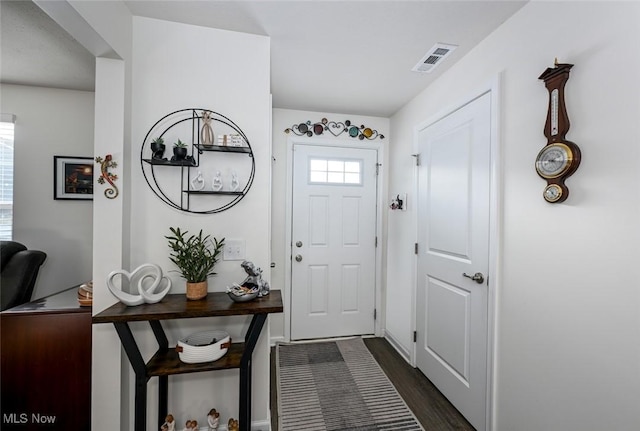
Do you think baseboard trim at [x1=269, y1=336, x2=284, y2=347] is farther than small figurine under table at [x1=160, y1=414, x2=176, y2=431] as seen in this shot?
Yes

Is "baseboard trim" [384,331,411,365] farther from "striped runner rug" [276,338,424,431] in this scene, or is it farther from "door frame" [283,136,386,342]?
"striped runner rug" [276,338,424,431]

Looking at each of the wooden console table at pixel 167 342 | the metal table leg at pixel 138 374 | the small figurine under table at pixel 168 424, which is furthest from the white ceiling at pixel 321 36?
the small figurine under table at pixel 168 424

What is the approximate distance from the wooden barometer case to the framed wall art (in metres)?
3.18

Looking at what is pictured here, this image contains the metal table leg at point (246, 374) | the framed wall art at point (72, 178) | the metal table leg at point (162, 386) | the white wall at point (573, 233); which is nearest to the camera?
the white wall at point (573, 233)

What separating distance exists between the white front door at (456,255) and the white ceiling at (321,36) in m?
0.45

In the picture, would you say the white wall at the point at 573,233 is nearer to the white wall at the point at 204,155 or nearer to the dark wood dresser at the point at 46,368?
the white wall at the point at 204,155

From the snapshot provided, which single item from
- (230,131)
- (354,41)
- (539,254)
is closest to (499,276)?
(539,254)

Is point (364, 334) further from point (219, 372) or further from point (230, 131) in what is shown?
point (230, 131)

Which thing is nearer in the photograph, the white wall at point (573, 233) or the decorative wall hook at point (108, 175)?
the white wall at point (573, 233)

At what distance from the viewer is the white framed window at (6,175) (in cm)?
217

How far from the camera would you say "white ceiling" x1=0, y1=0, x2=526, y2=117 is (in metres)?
1.43

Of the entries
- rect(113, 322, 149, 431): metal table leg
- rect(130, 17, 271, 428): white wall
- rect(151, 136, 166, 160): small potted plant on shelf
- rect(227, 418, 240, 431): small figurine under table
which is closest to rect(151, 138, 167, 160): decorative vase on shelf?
rect(151, 136, 166, 160): small potted plant on shelf

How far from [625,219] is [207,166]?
1930 millimetres

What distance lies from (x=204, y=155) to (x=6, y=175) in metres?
1.90
